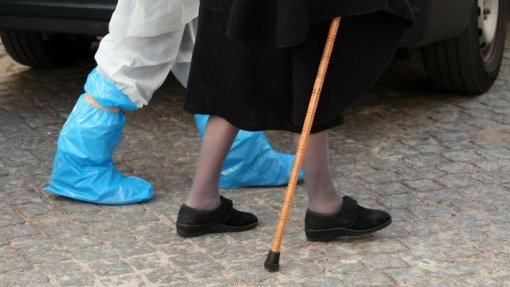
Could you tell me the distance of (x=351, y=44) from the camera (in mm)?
3789

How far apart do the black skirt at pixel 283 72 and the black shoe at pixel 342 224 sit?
35cm

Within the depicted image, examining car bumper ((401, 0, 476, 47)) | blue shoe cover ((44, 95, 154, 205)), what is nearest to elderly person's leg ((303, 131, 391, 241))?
blue shoe cover ((44, 95, 154, 205))

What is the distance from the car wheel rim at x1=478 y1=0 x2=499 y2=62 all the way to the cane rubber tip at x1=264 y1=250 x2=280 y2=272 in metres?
2.54

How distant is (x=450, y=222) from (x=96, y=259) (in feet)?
4.35

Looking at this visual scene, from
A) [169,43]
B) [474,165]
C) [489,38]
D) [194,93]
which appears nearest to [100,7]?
[169,43]

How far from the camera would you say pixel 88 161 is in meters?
4.52

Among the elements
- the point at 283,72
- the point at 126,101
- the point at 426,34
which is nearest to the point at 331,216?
the point at 283,72

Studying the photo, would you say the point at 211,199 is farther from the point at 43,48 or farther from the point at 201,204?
the point at 43,48

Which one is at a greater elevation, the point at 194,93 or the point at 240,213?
the point at 194,93

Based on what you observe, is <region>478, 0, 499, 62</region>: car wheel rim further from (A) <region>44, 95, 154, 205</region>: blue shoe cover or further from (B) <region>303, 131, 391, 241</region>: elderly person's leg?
(A) <region>44, 95, 154, 205</region>: blue shoe cover

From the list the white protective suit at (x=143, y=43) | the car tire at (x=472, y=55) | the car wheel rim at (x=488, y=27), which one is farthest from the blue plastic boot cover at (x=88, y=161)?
the car wheel rim at (x=488, y=27)

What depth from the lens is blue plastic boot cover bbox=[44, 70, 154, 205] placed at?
4488 millimetres

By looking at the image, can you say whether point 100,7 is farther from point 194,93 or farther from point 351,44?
point 351,44

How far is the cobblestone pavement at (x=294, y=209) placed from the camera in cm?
387
